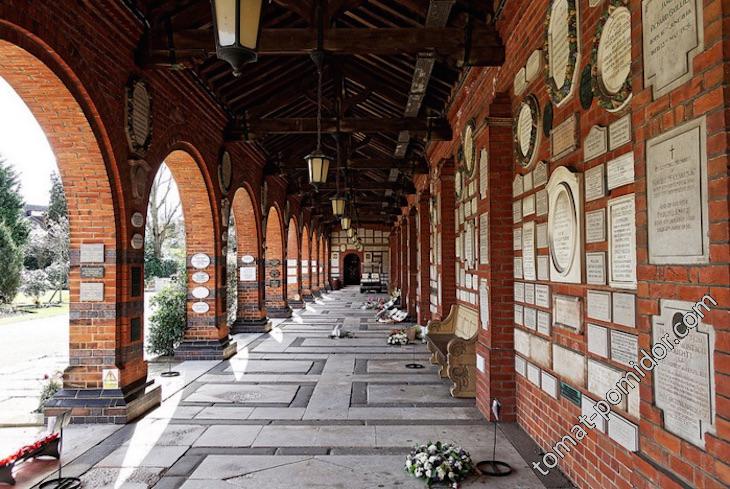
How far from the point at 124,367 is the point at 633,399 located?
4773 mm

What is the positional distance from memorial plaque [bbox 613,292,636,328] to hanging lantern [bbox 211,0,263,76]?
2.47 meters

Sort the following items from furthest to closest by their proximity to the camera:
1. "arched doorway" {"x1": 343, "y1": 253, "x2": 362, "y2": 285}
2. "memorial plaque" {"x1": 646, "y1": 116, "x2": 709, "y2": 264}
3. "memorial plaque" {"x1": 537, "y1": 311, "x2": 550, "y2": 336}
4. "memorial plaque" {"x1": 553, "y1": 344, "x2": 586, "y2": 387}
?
"arched doorway" {"x1": 343, "y1": 253, "x2": 362, "y2": 285}
"memorial plaque" {"x1": 537, "y1": 311, "x2": 550, "y2": 336}
"memorial plaque" {"x1": 553, "y1": 344, "x2": 586, "y2": 387}
"memorial plaque" {"x1": 646, "y1": 116, "x2": 709, "y2": 264}

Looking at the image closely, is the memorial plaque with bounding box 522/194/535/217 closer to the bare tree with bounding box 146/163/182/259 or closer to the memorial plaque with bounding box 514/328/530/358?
the memorial plaque with bounding box 514/328/530/358

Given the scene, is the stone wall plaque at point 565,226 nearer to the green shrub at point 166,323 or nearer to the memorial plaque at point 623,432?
the memorial plaque at point 623,432

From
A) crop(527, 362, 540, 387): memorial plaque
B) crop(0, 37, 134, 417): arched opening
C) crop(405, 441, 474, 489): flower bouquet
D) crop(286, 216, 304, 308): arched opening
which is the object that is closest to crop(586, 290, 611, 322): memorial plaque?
crop(527, 362, 540, 387): memorial plaque

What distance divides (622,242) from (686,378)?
3.42 ft

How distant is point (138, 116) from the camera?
209 inches

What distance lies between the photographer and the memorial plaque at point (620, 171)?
2674mm

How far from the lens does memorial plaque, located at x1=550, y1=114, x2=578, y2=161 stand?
3369 millimetres

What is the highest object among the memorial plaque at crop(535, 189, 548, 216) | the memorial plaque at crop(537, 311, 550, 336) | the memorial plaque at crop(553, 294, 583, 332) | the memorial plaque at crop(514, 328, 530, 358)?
the memorial plaque at crop(535, 189, 548, 216)

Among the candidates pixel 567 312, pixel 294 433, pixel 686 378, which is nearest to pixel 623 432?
pixel 567 312

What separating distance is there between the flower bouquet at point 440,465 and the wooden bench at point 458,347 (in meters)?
2.00

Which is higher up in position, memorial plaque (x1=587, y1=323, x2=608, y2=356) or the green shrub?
memorial plaque (x1=587, y1=323, x2=608, y2=356)

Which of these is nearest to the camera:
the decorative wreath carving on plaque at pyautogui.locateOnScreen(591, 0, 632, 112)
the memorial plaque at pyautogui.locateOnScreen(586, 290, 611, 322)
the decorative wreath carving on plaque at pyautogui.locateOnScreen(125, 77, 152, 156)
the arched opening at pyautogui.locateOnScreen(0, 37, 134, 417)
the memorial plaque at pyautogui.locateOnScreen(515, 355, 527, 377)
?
the decorative wreath carving on plaque at pyautogui.locateOnScreen(591, 0, 632, 112)
